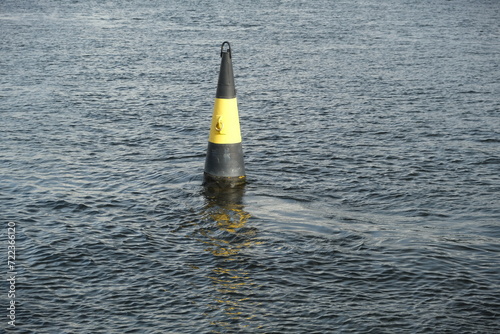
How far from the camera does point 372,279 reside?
7.99 metres

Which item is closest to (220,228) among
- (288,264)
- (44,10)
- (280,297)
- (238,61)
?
(288,264)

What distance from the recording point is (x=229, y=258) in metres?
8.62

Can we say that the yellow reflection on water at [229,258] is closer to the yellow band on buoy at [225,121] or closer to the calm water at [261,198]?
the calm water at [261,198]

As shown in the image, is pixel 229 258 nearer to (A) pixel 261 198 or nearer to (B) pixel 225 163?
(A) pixel 261 198

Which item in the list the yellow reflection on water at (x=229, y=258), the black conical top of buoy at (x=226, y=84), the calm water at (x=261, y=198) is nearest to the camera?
the yellow reflection on water at (x=229, y=258)

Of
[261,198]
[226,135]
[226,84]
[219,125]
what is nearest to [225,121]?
[219,125]

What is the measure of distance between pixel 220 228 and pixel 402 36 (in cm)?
2518

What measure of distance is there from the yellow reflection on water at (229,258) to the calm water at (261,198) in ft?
0.09

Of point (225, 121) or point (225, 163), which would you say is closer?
point (225, 121)

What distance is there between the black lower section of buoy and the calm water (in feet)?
1.11

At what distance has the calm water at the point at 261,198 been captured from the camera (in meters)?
7.38

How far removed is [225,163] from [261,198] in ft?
3.19

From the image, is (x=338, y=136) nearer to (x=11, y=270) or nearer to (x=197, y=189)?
(x=197, y=189)

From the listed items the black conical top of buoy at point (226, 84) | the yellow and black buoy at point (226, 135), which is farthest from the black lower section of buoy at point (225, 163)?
the black conical top of buoy at point (226, 84)
